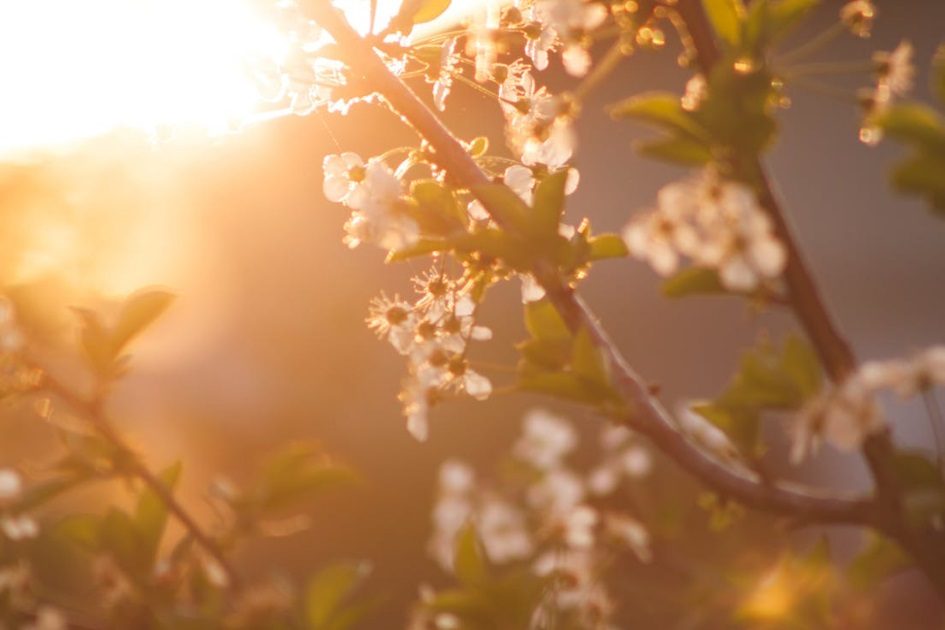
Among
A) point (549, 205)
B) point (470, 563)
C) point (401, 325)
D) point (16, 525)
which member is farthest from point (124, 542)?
point (549, 205)

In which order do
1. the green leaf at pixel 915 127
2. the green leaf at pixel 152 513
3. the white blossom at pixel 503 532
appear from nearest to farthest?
the green leaf at pixel 915 127 < the green leaf at pixel 152 513 < the white blossom at pixel 503 532

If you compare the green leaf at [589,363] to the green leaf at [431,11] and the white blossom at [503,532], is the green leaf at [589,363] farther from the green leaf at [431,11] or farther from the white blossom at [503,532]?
the white blossom at [503,532]

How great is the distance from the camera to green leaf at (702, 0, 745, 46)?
64 cm

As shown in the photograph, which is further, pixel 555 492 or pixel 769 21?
pixel 555 492

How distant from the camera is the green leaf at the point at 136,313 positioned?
1.18 metres

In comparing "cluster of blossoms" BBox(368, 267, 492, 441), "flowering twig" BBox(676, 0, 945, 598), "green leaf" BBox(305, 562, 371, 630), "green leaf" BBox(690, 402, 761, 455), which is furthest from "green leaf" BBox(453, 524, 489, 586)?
"flowering twig" BBox(676, 0, 945, 598)

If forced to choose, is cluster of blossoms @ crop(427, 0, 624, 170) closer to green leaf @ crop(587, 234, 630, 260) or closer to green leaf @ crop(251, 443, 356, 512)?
green leaf @ crop(587, 234, 630, 260)

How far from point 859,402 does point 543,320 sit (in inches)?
11.5

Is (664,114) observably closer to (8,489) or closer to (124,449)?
(124,449)

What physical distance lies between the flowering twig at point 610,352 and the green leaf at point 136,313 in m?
0.53

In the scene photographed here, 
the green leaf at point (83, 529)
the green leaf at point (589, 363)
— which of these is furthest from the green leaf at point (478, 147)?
the green leaf at point (83, 529)

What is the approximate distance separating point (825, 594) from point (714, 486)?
42 centimetres

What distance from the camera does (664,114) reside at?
567mm

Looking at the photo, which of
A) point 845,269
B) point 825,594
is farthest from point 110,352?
point 845,269
